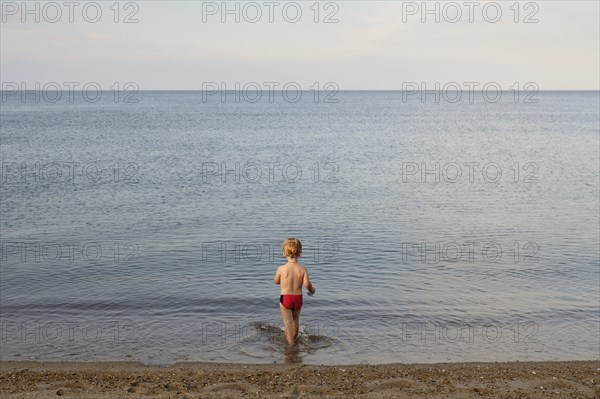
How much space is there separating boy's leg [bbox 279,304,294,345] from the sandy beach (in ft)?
4.26

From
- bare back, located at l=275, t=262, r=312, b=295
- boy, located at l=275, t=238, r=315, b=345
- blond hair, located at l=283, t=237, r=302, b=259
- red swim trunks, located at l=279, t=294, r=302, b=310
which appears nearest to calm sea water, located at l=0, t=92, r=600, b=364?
boy, located at l=275, t=238, r=315, b=345

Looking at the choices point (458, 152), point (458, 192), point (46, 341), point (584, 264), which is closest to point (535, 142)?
point (458, 152)

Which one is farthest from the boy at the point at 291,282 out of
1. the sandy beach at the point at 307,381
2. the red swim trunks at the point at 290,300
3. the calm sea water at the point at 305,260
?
the sandy beach at the point at 307,381

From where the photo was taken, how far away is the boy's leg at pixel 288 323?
39.7 feet

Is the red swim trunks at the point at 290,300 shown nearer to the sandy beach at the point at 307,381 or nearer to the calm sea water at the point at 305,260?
the calm sea water at the point at 305,260

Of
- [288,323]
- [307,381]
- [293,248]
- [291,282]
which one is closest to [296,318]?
[288,323]

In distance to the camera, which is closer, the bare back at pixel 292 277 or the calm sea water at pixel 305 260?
the bare back at pixel 292 277

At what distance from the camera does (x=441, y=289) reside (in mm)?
16500

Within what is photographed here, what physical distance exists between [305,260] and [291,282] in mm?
7620

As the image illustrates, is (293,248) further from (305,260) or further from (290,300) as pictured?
(305,260)

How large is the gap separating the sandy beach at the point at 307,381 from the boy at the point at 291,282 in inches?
51.0

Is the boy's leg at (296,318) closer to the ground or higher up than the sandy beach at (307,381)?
higher up

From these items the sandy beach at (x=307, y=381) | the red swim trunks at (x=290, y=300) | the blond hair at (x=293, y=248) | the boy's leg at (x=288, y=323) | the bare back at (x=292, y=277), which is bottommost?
the sandy beach at (x=307, y=381)

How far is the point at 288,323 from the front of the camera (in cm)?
1227
